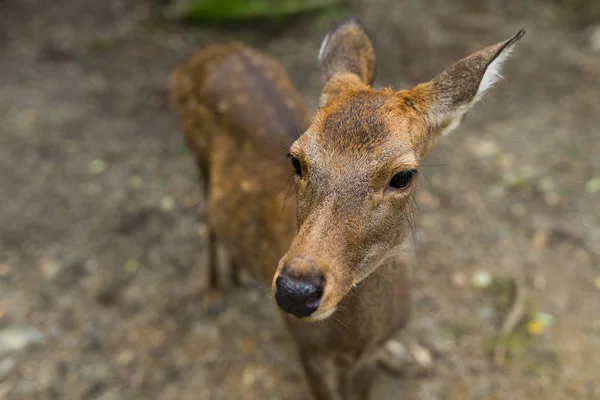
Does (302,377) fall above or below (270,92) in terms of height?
below

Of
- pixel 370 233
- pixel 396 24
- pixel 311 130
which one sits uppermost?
pixel 311 130

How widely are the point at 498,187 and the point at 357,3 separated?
3.76 meters

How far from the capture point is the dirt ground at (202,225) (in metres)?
3.65

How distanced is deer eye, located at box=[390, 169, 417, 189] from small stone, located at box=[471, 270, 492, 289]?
2261 millimetres

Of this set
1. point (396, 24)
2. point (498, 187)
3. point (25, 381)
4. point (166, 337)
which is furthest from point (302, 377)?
point (396, 24)

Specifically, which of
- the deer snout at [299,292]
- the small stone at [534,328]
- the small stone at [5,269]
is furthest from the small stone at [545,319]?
the small stone at [5,269]

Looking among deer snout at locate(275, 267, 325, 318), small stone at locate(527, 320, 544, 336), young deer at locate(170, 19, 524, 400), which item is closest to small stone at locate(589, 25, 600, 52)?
small stone at locate(527, 320, 544, 336)

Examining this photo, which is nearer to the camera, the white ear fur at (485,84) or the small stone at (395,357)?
the white ear fur at (485,84)

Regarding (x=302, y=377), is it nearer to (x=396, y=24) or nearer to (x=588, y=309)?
(x=588, y=309)

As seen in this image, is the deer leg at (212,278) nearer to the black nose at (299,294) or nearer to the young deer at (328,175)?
the young deer at (328,175)

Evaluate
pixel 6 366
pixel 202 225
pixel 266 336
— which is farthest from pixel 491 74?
pixel 6 366

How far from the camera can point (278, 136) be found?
10.8 feet

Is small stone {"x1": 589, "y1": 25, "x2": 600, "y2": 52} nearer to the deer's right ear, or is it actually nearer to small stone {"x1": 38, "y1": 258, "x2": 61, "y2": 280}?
the deer's right ear

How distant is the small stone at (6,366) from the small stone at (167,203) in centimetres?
173
